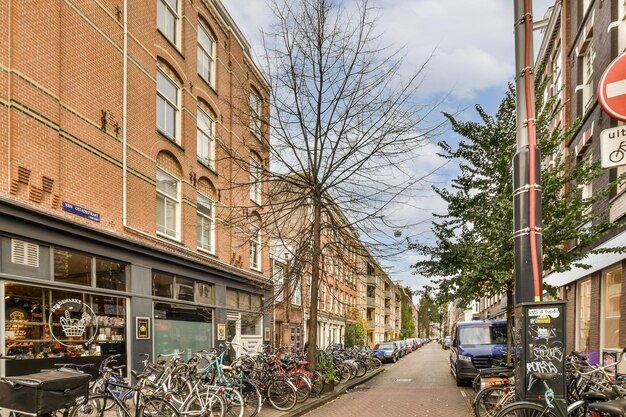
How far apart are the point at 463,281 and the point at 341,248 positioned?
3.38 m

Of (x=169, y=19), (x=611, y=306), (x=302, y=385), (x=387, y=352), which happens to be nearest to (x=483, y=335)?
(x=611, y=306)

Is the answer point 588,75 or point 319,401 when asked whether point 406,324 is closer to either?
point 588,75

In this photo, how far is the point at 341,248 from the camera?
46.4 feet

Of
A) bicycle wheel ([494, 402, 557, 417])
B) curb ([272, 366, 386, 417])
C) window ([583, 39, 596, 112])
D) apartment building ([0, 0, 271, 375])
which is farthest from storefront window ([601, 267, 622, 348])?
apartment building ([0, 0, 271, 375])

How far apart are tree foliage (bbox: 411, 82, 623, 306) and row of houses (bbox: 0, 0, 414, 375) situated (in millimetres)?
2644

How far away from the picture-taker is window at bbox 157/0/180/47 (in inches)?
593

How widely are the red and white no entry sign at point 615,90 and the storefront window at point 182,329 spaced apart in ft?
38.3

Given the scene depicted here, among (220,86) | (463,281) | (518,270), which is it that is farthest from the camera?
(220,86)

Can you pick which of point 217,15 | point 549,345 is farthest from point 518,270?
point 217,15

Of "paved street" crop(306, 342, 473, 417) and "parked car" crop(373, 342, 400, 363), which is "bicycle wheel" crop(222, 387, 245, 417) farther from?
"parked car" crop(373, 342, 400, 363)

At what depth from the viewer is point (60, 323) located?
1004 cm

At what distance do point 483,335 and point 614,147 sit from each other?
15.0 meters

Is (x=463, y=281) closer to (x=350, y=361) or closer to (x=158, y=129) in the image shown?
(x=350, y=361)

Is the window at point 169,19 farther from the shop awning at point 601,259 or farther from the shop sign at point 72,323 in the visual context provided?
the shop awning at point 601,259
